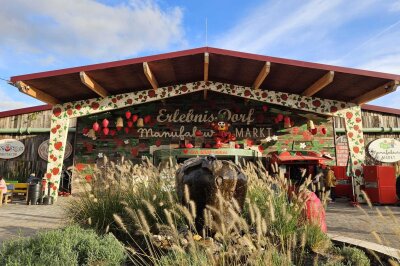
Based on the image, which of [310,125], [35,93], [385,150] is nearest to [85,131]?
[35,93]

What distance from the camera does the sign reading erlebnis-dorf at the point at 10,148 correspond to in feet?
48.7

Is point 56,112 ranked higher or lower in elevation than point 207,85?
lower

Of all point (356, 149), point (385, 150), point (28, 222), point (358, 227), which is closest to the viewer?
point (358, 227)

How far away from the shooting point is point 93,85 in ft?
35.2

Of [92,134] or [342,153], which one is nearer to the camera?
[92,134]

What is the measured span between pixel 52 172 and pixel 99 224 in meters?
7.74

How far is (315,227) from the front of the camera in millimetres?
3760

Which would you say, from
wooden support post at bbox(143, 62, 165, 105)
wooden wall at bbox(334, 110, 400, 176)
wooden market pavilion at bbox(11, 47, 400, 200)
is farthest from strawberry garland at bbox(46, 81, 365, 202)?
wooden wall at bbox(334, 110, 400, 176)

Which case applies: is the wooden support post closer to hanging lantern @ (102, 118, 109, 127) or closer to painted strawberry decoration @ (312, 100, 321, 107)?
hanging lantern @ (102, 118, 109, 127)

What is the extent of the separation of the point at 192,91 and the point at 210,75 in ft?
2.94

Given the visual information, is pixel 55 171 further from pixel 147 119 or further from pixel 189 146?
pixel 189 146

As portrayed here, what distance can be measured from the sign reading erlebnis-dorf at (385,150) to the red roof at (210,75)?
13.6 ft

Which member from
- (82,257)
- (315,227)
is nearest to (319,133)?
(315,227)

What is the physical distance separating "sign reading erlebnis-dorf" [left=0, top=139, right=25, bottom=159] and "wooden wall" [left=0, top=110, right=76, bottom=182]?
0.50ft
